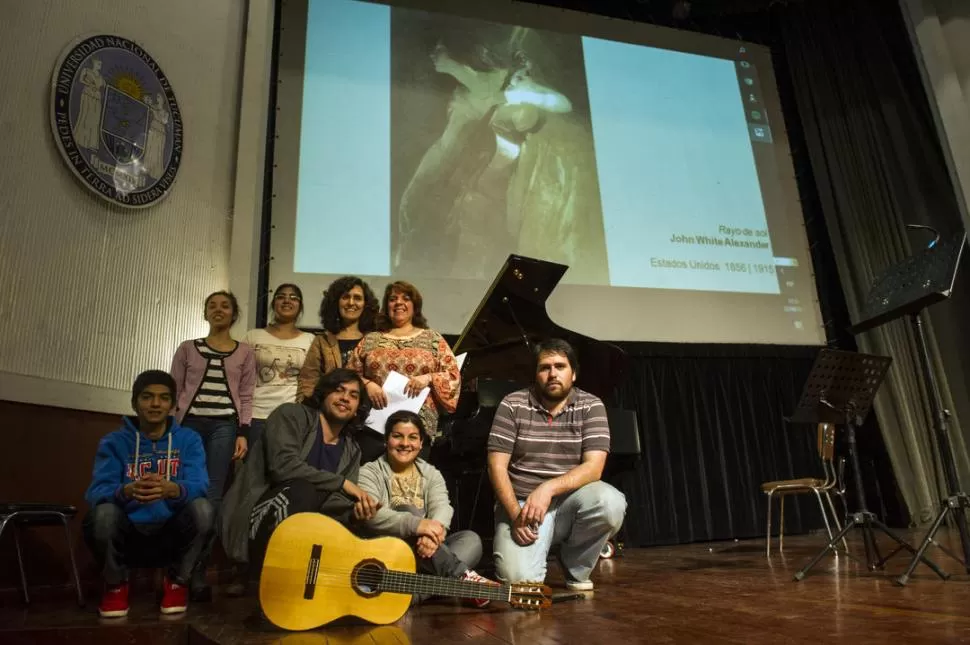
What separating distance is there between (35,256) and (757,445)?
17.9 feet

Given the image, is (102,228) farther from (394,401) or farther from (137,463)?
(394,401)

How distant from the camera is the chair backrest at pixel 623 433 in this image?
3752 mm

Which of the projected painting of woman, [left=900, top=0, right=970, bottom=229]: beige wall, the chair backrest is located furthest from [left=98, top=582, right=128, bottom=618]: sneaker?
[left=900, top=0, right=970, bottom=229]: beige wall

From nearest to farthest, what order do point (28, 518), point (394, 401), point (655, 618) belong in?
point (655, 618), point (28, 518), point (394, 401)

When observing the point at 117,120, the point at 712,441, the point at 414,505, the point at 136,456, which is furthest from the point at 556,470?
the point at 712,441

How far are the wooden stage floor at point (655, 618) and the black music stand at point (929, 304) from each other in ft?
0.64

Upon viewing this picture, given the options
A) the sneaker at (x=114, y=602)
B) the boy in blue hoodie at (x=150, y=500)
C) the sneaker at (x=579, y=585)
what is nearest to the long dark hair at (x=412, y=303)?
the boy in blue hoodie at (x=150, y=500)

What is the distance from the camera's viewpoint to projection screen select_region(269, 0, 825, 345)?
14.8 feet

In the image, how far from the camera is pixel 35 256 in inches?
133

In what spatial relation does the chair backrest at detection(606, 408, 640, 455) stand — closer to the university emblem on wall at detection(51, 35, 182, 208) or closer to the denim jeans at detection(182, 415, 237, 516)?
the denim jeans at detection(182, 415, 237, 516)

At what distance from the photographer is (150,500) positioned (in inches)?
94.1

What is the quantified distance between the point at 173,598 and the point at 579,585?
4.89 feet

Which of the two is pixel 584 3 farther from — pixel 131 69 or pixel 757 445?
pixel 757 445

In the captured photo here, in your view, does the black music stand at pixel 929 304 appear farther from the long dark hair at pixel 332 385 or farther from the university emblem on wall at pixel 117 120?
the university emblem on wall at pixel 117 120
